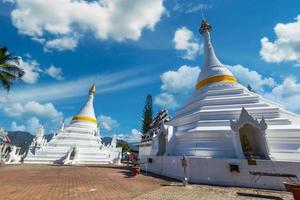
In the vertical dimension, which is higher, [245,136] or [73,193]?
[245,136]

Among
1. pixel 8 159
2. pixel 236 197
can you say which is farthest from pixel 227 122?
pixel 8 159

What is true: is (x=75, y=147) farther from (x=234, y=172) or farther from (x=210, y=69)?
(x=234, y=172)

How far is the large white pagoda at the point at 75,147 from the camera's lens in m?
26.3

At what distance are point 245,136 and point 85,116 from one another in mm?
26763

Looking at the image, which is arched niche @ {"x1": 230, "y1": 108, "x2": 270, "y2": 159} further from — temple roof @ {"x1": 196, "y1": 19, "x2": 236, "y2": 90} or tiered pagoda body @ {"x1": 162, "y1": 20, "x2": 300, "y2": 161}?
temple roof @ {"x1": 196, "y1": 19, "x2": 236, "y2": 90}

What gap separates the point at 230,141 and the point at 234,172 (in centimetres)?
207

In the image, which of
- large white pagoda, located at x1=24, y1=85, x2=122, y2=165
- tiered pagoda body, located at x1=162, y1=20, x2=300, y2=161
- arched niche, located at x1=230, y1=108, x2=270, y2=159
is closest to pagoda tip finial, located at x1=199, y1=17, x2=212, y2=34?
tiered pagoda body, located at x1=162, y1=20, x2=300, y2=161

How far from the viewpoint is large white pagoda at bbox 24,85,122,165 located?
26281 millimetres

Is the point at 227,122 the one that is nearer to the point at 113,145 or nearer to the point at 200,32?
the point at 200,32

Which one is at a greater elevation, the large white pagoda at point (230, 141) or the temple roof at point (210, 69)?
the temple roof at point (210, 69)

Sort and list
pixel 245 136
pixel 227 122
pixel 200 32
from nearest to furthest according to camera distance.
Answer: pixel 245 136 < pixel 227 122 < pixel 200 32

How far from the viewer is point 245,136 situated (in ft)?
39.0

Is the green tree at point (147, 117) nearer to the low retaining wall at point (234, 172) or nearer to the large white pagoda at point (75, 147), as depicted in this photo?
the large white pagoda at point (75, 147)

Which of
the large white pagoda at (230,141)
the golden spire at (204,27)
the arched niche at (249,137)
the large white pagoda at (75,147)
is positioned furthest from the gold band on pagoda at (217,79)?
the large white pagoda at (75,147)
